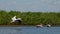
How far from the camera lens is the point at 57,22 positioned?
86.0 m

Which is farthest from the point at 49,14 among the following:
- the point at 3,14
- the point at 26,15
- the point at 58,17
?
the point at 3,14

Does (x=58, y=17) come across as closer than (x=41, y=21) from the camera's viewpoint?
No

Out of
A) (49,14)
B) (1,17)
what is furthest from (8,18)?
(49,14)

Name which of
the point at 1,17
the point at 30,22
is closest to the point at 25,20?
the point at 30,22

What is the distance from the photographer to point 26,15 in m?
88.7

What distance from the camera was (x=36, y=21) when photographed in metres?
84.1

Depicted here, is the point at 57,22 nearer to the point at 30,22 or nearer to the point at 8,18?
the point at 30,22

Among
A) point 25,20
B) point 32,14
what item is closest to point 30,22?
point 25,20

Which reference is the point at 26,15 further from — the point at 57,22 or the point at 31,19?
the point at 57,22

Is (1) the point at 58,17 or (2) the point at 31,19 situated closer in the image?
(2) the point at 31,19

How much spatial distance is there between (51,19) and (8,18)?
13.8 metres

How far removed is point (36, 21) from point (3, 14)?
10.1 meters

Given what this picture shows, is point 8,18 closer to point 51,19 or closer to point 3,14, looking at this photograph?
point 3,14

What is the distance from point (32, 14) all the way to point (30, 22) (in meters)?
7.79
